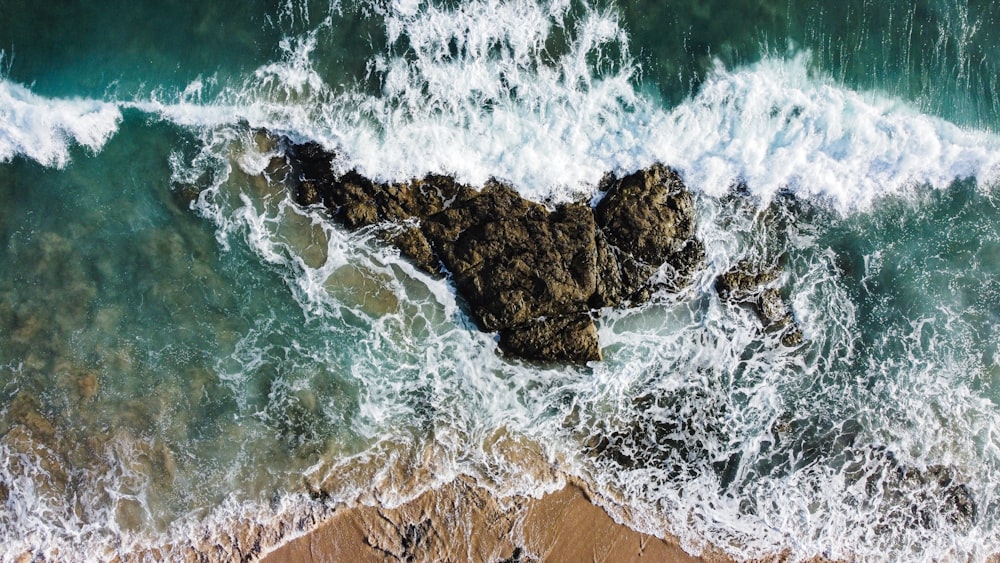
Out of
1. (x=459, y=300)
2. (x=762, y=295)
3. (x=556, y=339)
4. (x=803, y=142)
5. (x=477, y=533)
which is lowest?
(x=477, y=533)

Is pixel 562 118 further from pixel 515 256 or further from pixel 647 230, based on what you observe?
pixel 515 256

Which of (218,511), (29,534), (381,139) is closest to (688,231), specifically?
(381,139)

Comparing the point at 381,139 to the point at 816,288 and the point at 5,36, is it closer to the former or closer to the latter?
the point at 5,36

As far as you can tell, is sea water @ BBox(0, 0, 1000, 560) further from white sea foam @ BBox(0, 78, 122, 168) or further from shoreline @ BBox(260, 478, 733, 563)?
shoreline @ BBox(260, 478, 733, 563)

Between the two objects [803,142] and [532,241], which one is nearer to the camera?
[532,241]

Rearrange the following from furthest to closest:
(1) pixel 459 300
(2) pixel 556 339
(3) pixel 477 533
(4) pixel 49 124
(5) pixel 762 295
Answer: (4) pixel 49 124
(5) pixel 762 295
(1) pixel 459 300
(2) pixel 556 339
(3) pixel 477 533

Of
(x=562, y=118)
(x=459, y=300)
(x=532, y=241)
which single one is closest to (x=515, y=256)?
(x=532, y=241)

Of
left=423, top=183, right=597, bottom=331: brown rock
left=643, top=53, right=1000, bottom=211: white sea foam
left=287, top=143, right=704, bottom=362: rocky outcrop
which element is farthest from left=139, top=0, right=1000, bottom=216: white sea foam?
left=423, top=183, right=597, bottom=331: brown rock
